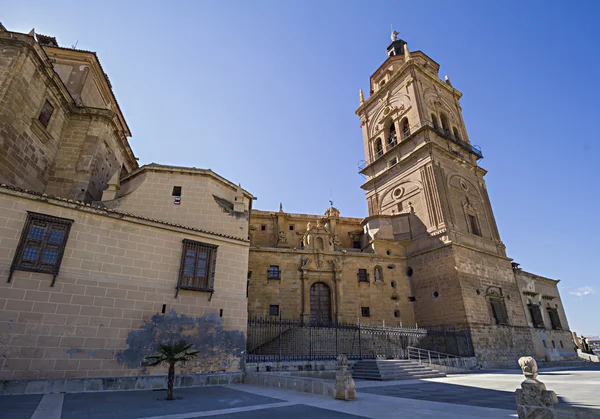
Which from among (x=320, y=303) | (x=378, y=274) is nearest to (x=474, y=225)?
(x=378, y=274)

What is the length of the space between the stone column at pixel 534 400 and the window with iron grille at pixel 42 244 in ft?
38.3

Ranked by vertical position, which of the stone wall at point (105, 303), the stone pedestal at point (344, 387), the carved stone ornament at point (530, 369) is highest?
the stone wall at point (105, 303)

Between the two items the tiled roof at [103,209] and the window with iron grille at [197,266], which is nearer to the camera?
the tiled roof at [103,209]

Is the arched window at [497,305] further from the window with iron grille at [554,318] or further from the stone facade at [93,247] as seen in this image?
the stone facade at [93,247]

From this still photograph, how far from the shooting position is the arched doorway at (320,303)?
72.2 ft

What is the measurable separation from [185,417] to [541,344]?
29096mm

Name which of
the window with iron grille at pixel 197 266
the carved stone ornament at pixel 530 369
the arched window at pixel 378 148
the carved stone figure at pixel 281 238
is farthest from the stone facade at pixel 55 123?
the arched window at pixel 378 148

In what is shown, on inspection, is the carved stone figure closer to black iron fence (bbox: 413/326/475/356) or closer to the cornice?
black iron fence (bbox: 413/326/475/356)

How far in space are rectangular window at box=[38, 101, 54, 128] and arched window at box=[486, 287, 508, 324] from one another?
28225mm

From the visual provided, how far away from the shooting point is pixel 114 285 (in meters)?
10.2

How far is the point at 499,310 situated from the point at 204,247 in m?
21.8

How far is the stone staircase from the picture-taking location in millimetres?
12469

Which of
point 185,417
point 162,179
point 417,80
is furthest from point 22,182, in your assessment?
point 417,80

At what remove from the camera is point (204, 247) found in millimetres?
12391
